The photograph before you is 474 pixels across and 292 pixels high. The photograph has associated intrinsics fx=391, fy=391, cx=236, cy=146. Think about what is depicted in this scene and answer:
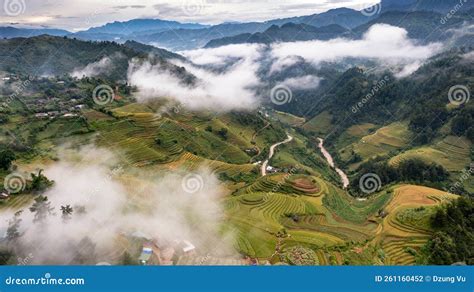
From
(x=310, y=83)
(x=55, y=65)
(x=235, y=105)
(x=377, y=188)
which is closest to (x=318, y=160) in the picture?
(x=377, y=188)

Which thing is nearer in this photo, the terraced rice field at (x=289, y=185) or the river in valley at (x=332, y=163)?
the terraced rice field at (x=289, y=185)

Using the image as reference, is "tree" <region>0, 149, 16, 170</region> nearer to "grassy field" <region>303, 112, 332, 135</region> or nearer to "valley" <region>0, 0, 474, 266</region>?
"valley" <region>0, 0, 474, 266</region>

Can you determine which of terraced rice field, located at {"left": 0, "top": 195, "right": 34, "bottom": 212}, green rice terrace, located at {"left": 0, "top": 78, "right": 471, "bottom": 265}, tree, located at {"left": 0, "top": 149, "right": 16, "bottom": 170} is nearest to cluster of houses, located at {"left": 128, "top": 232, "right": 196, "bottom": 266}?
green rice terrace, located at {"left": 0, "top": 78, "right": 471, "bottom": 265}

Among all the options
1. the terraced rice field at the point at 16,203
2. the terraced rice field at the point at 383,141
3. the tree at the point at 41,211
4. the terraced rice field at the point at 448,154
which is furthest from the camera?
the terraced rice field at the point at 383,141

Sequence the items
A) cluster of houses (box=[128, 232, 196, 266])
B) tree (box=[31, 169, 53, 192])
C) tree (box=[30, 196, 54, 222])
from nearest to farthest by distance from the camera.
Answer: cluster of houses (box=[128, 232, 196, 266]), tree (box=[30, 196, 54, 222]), tree (box=[31, 169, 53, 192])

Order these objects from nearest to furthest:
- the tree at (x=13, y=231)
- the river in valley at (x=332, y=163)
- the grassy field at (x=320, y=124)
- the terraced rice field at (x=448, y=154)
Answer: the tree at (x=13, y=231)
the terraced rice field at (x=448, y=154)
the river in valley at (x=332, y=163)
the grassy field at (x=320, y=124)

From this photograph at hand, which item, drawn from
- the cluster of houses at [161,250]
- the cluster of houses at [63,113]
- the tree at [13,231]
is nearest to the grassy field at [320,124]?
the cluster of houses at [63,113]

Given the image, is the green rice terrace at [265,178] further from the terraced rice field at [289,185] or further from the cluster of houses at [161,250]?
the cluster of houses at [161,250]

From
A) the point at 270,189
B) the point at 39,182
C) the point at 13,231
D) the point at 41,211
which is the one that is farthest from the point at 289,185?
the point at 13,231

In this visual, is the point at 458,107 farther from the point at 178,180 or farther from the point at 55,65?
the point at 55,65

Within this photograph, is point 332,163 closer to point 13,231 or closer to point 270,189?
point 270,189
